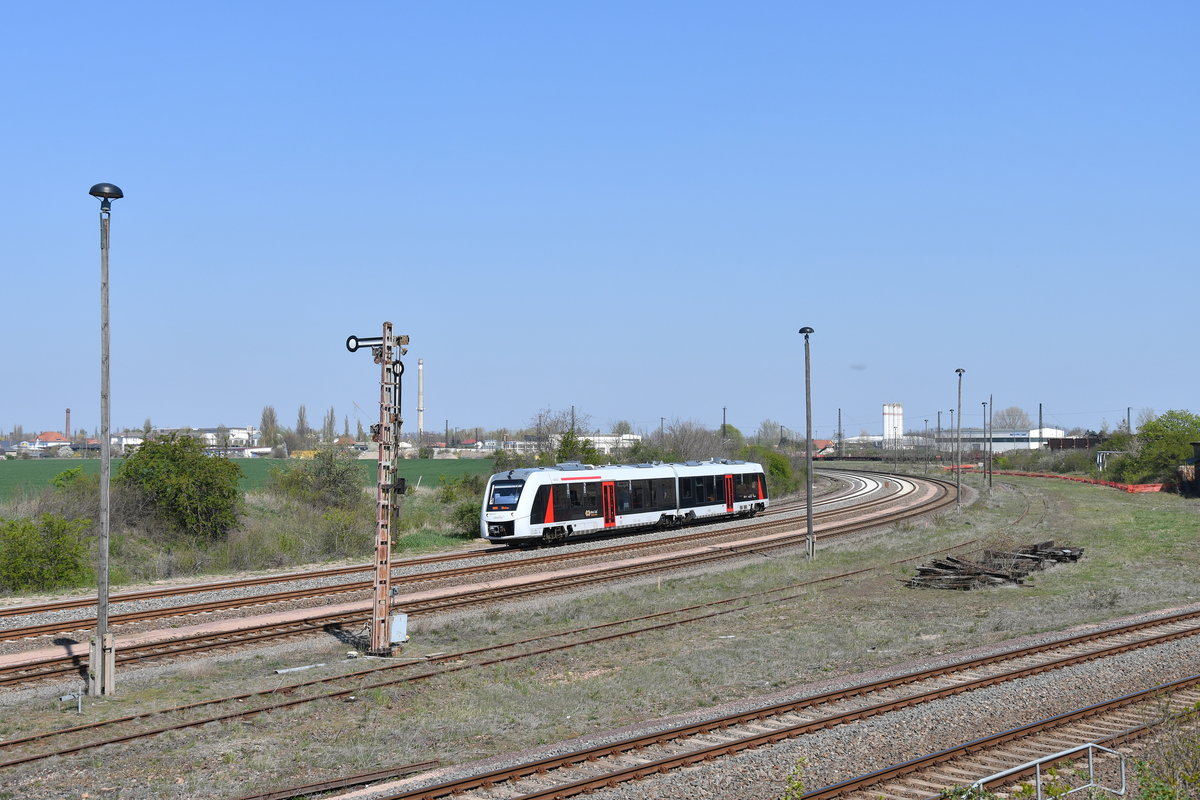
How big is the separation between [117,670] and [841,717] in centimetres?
1249

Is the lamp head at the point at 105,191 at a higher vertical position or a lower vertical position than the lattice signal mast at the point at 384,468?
higher

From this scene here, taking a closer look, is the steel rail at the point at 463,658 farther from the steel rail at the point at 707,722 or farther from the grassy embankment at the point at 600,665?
the grassy embankment at the point at 600,665

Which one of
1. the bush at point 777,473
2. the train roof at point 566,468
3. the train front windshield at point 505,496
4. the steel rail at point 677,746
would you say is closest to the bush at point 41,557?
the train front windshield at point 505,496

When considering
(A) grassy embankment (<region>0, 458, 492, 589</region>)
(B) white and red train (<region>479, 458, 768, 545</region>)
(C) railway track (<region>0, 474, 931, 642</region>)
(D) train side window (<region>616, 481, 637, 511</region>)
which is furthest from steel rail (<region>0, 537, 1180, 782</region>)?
(A) grassy embankment (<region>0, 458, 492, 589</region>)

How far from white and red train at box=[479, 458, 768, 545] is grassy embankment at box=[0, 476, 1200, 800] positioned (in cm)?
781

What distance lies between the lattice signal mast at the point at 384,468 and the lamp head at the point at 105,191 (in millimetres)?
4955

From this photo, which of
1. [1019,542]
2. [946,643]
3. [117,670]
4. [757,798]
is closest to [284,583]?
[117,670]

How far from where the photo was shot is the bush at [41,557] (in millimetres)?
31500

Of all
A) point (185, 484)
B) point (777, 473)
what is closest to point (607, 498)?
point (185, 484)

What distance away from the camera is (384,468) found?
62.5 ft

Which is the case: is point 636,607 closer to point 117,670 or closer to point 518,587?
point 518,587

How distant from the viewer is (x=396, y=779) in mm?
11727

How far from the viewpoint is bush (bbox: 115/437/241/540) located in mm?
45125

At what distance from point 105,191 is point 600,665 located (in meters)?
11.1
